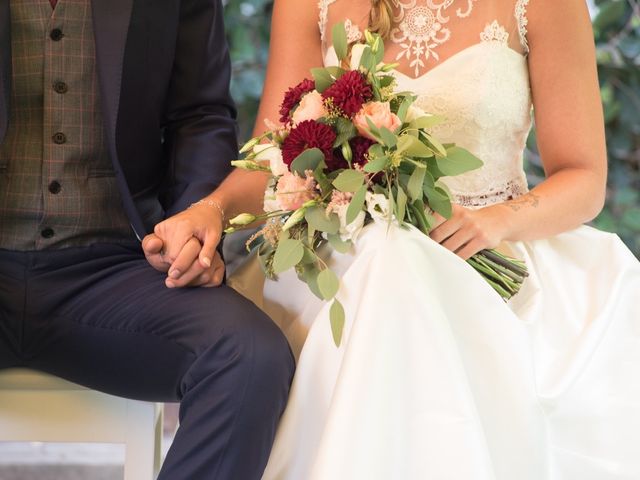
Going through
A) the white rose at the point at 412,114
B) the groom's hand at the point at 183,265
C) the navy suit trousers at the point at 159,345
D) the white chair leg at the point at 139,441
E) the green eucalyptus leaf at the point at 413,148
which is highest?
the white rose at the point at 412,114

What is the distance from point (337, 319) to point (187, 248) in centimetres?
33

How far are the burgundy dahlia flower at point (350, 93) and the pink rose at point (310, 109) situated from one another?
0.07 feet

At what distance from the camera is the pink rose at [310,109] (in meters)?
1.67

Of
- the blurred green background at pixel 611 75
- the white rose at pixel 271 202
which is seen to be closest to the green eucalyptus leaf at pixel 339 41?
the white rose at pixel 271 202

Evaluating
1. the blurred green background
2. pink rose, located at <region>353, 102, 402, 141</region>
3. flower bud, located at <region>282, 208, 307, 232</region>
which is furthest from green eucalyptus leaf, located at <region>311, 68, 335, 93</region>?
the blurred green background

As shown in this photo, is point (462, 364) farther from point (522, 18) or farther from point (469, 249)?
point (522, 18)

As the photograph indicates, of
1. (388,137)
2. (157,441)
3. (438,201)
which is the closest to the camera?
(388,137)

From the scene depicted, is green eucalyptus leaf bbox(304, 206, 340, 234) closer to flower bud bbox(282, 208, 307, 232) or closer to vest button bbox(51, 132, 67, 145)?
flower bud bbox(282, 208, 307, 232)

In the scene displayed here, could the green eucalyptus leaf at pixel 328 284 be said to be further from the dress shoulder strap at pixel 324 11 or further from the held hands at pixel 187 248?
the dress shoulder strap at pixel 324 11

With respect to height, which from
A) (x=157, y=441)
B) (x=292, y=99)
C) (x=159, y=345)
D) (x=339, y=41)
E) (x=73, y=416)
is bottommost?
(x=157, y=441)

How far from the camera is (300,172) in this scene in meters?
1.67

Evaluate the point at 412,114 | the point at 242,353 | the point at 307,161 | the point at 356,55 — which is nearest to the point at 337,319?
the point at 242,353

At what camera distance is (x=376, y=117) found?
161 cm

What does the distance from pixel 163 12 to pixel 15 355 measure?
76 cm
